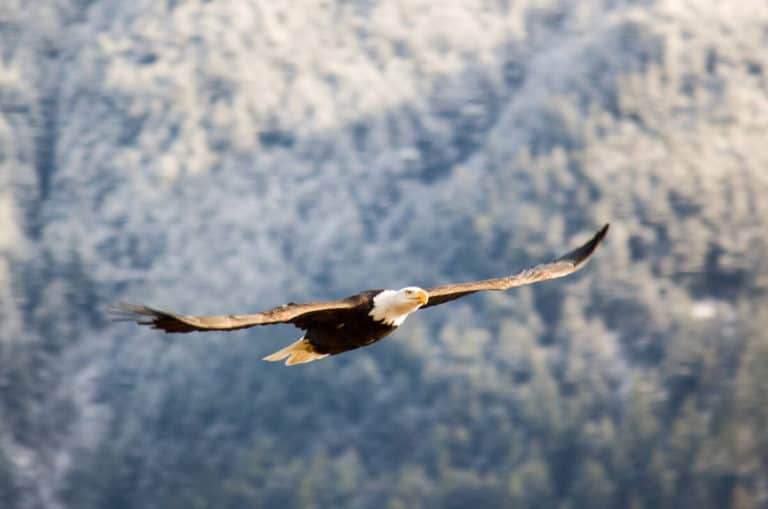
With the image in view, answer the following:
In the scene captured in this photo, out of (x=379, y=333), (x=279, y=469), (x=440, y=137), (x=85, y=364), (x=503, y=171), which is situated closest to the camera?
(x=379, y=333)

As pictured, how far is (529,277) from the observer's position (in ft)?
39.2

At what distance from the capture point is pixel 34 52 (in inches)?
2205

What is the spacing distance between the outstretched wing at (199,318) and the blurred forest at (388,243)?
32070mm

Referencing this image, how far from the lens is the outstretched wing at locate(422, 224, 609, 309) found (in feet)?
37.1

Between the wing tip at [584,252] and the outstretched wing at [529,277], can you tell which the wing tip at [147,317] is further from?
the wing tip at [584,252]

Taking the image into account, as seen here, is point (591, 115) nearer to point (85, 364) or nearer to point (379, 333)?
point (85, 364)

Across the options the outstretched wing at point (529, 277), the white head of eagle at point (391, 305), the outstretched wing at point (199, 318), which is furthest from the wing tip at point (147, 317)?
the outstretched wing at point (529, 277)

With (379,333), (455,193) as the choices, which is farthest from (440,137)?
(379,333)

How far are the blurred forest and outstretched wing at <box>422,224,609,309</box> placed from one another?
1149 inches

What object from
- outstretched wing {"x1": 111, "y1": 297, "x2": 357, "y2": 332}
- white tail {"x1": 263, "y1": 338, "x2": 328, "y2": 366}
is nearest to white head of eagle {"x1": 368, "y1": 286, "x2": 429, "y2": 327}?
white tail {"x1": 263, "y1": 338, "x2": 328, "y2": 366}

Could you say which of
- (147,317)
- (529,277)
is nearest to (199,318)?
(147,317)

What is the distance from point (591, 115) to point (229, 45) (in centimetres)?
1622

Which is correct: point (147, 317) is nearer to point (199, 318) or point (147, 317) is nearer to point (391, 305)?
point (199, 318)

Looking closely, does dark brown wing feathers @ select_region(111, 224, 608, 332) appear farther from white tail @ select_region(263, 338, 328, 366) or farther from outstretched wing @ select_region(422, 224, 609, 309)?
white tail @ select_region(263, 338, 328, 366)
